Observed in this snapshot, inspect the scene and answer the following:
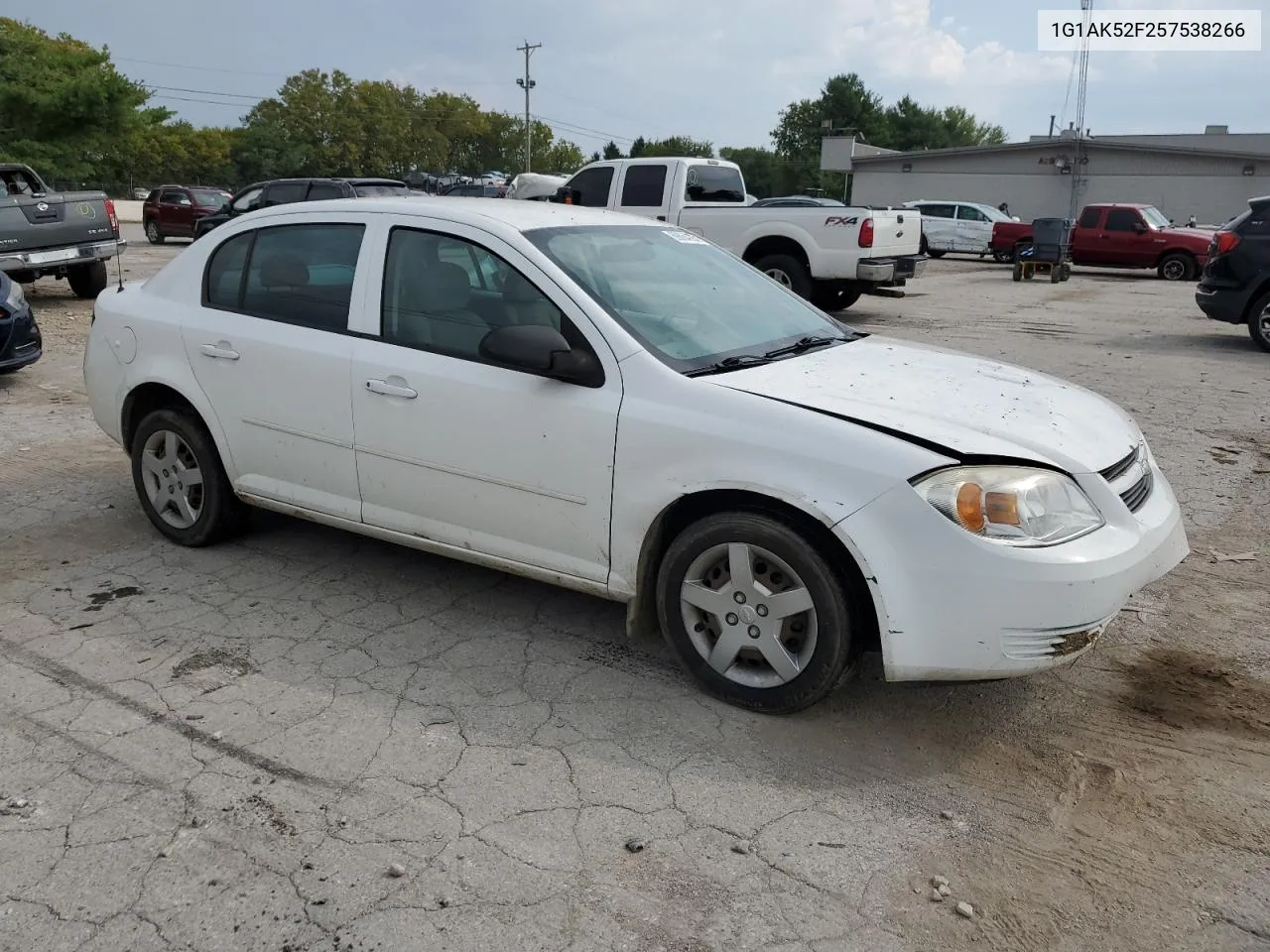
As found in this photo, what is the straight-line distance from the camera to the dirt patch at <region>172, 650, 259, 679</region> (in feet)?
12.4

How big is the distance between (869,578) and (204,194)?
92.3 ft

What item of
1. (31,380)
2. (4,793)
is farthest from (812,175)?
(4,793)

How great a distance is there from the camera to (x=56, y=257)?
12977 millimetres

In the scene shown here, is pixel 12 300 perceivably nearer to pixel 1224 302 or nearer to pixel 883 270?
pixel 883 270

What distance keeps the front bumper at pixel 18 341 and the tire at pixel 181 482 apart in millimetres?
→ 4310

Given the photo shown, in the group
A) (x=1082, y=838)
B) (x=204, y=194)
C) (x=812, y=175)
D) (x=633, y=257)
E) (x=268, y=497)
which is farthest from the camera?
(x=812, y=175)

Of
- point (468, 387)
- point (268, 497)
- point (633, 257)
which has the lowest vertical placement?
point (268, 497)

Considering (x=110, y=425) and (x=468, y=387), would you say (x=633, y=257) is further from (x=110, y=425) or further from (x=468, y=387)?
(x=110, y=425)

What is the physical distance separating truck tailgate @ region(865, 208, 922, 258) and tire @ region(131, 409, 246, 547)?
32.4 ft

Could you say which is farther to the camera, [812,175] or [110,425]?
[812,175]

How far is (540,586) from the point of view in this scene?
462 cm

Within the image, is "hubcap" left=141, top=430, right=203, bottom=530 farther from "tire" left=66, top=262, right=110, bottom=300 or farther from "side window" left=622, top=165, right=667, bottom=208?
"tire" left=66, top=262, right=110, bottom=300

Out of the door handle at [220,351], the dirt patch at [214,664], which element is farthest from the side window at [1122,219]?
the dirt patch at [214,664]

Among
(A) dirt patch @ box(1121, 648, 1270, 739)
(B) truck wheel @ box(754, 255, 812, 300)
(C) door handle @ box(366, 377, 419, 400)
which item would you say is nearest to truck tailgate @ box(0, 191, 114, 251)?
(B) truck wheel @ box(754, 255, 812, 300)
